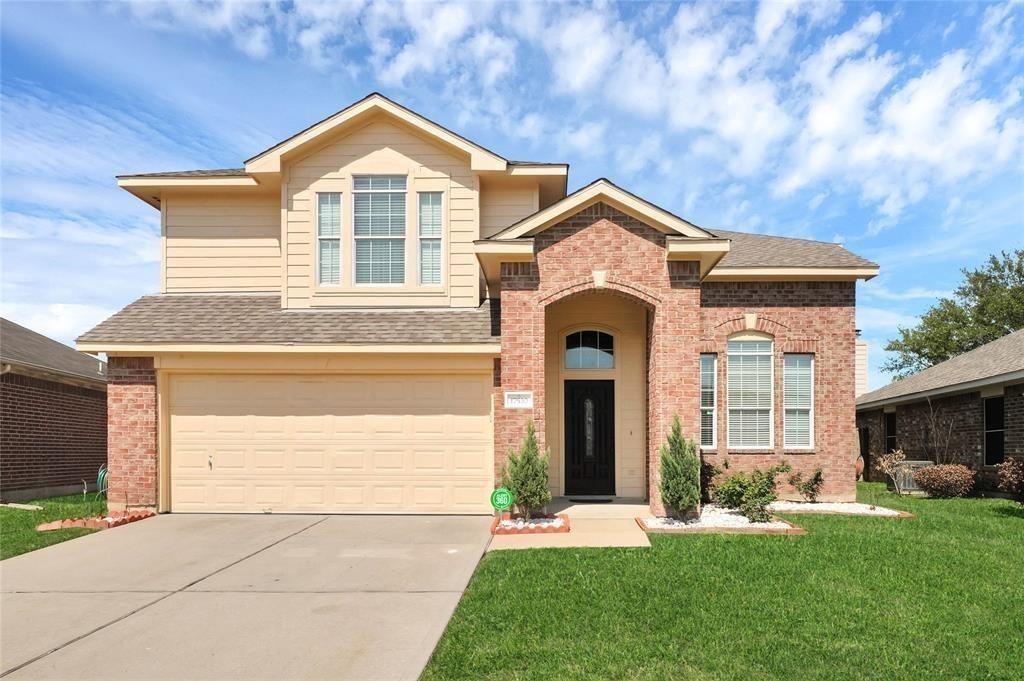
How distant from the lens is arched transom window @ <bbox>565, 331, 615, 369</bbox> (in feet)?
43.2

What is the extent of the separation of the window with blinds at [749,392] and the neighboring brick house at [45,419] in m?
15.1

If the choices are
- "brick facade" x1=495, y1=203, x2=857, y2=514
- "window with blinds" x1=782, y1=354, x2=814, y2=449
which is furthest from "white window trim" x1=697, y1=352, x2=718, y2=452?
"brick facade" x1=495, y1=203, x2=857, y2=514

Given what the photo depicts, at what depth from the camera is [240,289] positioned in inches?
540

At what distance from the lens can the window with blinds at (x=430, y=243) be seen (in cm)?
1306

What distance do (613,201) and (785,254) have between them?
524 cm

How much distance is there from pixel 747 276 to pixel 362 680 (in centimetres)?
1109

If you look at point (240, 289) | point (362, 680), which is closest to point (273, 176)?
point (240, 289)

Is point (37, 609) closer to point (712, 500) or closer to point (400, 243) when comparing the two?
point (400, 243)

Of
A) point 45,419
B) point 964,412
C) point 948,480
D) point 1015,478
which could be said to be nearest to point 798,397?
point 1015,478

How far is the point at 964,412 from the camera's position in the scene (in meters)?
17.0

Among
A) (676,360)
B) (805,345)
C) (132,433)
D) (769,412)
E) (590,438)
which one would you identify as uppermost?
(805,345)

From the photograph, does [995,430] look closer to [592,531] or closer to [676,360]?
[676,360]

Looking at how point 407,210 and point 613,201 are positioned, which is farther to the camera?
point 407,210

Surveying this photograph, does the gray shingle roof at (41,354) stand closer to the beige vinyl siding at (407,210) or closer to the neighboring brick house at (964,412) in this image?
the beige vinyl siding at (407,210)
